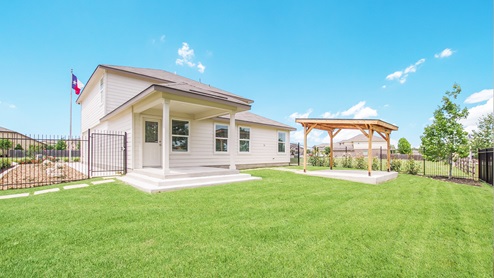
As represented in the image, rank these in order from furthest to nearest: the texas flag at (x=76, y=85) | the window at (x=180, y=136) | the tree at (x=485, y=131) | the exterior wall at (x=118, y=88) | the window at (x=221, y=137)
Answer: the tree at (x=485, y=131), the texas flag at (x=76, y=85), the window at (x=221, y=137), the exterior wall at (x=118, y=88), the window at (x=180, y=136)

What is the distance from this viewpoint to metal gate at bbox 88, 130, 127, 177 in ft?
27.9

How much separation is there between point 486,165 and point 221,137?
12.0 m

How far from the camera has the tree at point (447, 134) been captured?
1012cm

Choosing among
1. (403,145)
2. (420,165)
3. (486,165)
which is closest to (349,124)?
(486,165)

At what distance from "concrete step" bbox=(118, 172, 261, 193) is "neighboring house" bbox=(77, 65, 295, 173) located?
1.64ft

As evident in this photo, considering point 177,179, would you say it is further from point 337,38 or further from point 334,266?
point 337,38

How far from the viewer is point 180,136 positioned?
9375mm

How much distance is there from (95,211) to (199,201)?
76.7 inches

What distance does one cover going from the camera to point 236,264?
89.4 inches

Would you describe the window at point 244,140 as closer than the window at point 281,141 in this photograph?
Yes

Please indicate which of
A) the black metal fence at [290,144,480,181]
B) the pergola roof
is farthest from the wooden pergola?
the black metal fence at [290,144,480,181]

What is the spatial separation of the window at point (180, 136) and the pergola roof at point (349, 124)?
5.26 meters

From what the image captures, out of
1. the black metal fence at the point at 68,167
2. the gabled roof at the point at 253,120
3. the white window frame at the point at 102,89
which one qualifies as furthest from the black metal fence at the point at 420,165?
the white window frame at the point at 102,89

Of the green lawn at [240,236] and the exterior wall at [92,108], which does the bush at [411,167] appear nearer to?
the green lawn at [240,236]
